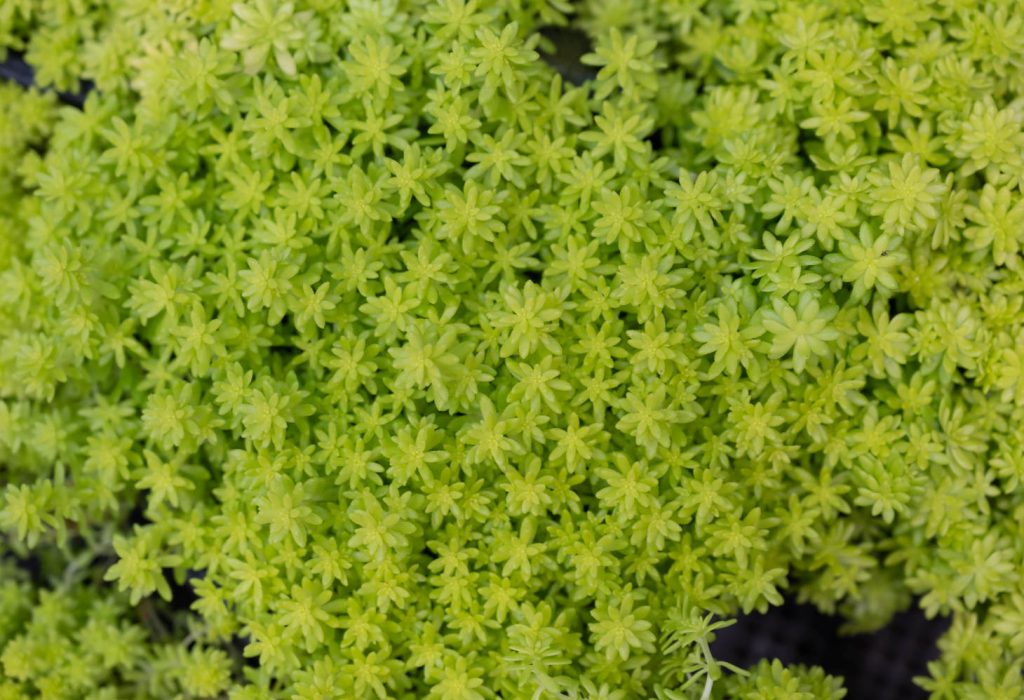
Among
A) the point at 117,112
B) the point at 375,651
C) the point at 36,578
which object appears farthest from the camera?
the point at 36,578

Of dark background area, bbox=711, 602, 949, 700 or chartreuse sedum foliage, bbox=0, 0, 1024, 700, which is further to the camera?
dark background area, bbox=711, 602, 949, 700

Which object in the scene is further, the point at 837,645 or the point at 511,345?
the point at 837,645

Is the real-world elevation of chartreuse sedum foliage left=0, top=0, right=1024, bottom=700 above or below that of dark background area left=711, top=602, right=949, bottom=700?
above

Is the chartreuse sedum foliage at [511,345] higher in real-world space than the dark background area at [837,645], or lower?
higher

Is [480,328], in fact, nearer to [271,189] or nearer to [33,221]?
[271,189]

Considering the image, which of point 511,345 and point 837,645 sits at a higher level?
point 511,345

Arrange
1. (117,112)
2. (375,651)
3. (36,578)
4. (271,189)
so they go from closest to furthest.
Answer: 1. (375,651)
2. (271,189)
3. (117,112)
4. (36,578)

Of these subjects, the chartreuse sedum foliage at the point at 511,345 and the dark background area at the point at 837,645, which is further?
the dark background area at the point at 837,645

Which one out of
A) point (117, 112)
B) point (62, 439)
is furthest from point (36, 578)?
point (117, 112)
